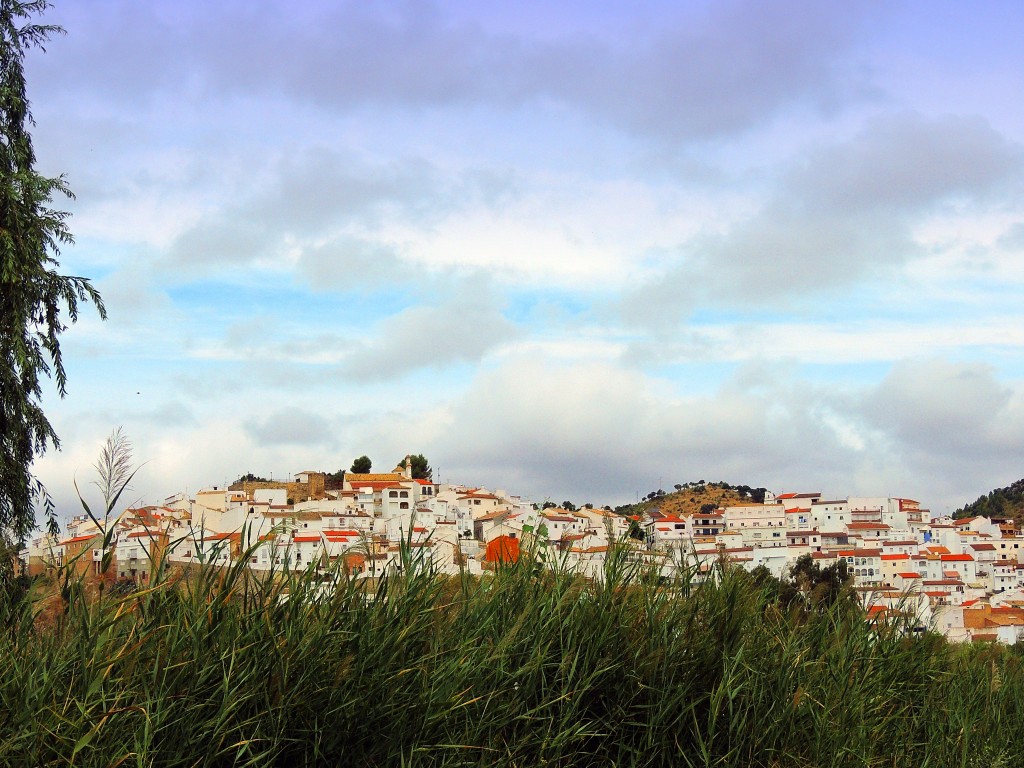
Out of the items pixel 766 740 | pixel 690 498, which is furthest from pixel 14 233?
pixel 690 498

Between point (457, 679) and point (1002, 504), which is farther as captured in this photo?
point (1002, 504)

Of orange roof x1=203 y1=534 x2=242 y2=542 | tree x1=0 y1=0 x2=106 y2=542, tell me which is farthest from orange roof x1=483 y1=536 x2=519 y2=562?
tree x1=0 y1=0 x2=106 y2=542

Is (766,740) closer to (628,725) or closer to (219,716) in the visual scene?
(628,725)

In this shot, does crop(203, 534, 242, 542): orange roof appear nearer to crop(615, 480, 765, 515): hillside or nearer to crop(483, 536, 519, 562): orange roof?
crop(483, 536, 519, 562): orange roof

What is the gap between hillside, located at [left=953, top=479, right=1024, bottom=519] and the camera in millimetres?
124375

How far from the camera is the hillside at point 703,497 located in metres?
116

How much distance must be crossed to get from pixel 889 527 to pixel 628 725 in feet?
324

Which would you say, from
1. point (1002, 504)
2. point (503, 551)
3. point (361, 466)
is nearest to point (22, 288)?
point (503, 551)

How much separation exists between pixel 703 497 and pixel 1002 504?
36.9 m

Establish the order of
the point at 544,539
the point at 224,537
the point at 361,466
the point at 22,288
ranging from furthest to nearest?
the point at 361,466 → the point at 22,288 → the point at 544,539 → the point at 224,537

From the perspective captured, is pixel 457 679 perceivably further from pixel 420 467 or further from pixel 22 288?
pixel 420 467

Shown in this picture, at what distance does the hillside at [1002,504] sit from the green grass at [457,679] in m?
127

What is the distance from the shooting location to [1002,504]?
127562 mm

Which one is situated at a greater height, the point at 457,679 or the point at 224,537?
the point at 224,537
